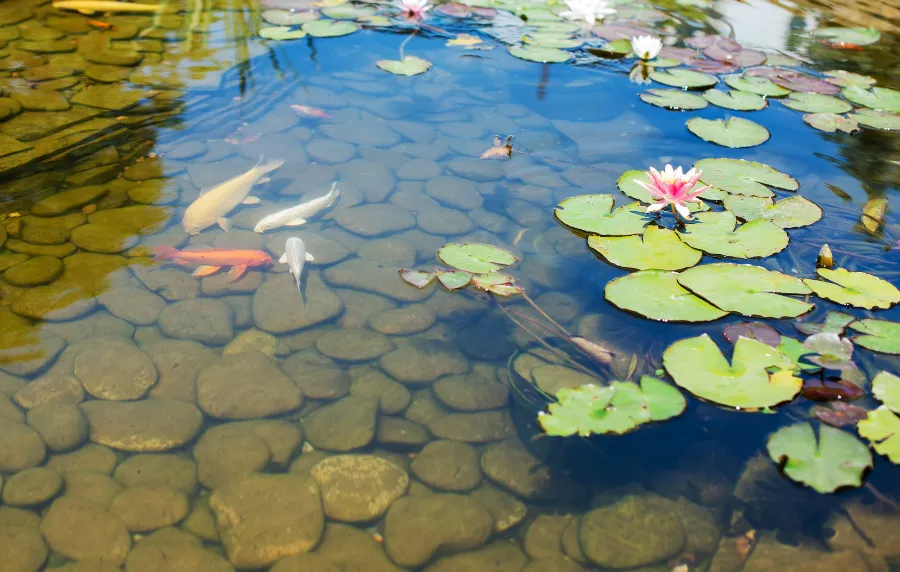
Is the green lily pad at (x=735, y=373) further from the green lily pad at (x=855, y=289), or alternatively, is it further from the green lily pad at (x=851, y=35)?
the green lily pad at (x=851, y=35)

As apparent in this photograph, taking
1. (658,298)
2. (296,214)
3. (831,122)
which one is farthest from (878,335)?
(296,214)

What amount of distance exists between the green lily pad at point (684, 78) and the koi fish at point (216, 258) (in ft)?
10.6

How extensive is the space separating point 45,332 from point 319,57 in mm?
3205

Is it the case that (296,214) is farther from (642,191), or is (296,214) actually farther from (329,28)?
(329,28)

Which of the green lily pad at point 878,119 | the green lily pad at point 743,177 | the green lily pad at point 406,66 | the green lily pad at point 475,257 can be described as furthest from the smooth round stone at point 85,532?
the green lily pad at point 878,119

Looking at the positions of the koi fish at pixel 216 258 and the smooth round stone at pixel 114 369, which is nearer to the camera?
the smooth round stone at pixel 114 369

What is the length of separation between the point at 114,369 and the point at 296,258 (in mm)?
897

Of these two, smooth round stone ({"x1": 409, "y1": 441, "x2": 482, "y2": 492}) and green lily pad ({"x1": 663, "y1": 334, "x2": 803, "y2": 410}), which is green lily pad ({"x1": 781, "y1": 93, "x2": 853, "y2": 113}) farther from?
smooth round stone ({"x1": 409, "y1": 441, "x2": 482, "y2": 492})

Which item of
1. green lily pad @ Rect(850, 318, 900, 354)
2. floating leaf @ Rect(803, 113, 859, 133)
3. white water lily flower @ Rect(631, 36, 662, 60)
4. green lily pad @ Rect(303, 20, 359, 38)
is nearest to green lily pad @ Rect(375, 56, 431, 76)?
green lily pad @ Rect(303, 20, 359, 38)

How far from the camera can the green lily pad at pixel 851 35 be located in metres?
5.50

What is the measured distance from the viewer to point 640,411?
7.38ft

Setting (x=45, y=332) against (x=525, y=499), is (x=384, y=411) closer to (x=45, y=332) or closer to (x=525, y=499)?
(x=525, y=499)

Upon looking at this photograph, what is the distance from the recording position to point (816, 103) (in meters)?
4.41

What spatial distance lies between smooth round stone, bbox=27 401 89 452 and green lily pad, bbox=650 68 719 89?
422 cm
